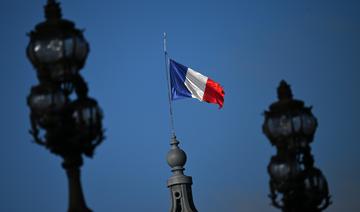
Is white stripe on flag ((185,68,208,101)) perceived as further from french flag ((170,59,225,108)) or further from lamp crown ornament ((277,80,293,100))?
lamp crown ornament ((277,80,293,100))

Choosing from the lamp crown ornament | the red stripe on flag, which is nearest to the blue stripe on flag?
the red stripe on flag

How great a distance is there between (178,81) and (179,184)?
497cm

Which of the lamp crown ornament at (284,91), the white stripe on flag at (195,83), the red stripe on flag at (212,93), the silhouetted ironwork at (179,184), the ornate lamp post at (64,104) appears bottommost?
the ornate lamp post at (64,104)

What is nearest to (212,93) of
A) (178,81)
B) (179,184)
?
(178,81)

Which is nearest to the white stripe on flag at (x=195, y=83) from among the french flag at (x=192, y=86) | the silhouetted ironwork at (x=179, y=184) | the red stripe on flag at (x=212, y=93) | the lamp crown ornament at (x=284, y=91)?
the french flag at (x=192, y=86)

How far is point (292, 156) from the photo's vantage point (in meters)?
14.6

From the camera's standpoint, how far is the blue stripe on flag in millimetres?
36531

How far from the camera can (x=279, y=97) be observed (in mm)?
15055

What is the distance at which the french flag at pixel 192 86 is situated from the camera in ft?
117

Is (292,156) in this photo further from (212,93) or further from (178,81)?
(178,81)

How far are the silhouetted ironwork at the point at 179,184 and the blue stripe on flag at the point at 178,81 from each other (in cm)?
263

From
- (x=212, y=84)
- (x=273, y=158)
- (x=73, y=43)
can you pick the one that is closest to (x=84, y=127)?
(x=73, y=43)

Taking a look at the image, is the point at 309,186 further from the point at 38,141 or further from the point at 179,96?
the point at 179,96

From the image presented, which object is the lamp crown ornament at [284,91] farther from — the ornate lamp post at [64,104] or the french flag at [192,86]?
the french flag at [192,86]
